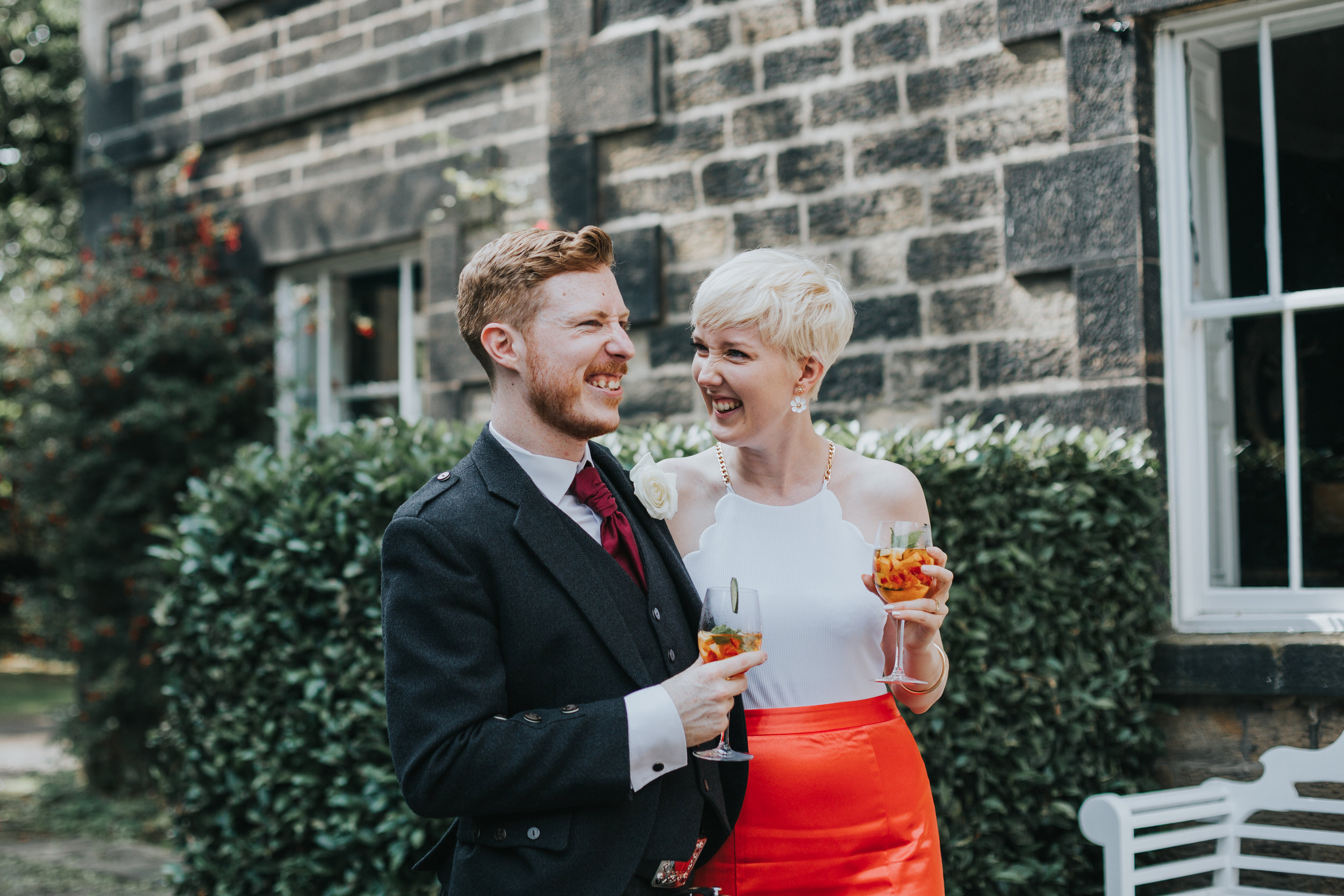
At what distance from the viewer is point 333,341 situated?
714 centimetres

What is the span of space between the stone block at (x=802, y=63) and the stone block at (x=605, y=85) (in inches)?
20.8

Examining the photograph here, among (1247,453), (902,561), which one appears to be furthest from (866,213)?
(902,561)

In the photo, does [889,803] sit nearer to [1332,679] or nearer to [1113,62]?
[1332,679]

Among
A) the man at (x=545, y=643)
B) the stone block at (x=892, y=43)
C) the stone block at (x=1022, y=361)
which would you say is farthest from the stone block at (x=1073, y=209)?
the man at (x=545, y=643)

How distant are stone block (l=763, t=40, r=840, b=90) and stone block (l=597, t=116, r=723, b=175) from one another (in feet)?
0.97

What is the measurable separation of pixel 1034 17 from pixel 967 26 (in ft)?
0.90

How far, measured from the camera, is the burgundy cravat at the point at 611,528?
2137 mm

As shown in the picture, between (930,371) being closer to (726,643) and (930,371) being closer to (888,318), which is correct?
(888,318)

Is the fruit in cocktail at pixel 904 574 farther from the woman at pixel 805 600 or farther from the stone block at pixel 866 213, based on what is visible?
the stone block at pixel 866 213

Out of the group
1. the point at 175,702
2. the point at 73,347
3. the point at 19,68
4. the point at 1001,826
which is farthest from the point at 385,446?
the point at 19,68

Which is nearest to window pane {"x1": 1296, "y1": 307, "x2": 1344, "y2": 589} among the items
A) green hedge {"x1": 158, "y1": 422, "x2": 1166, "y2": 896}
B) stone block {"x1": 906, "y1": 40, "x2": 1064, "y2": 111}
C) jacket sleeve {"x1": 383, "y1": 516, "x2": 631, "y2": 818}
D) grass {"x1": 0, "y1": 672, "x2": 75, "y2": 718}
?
green hedge {"x1": 158, "y1": 422, "x2": 1166, "y2": 896}

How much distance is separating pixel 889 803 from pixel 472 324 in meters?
1.25

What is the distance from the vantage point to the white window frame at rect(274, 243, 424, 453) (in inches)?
267

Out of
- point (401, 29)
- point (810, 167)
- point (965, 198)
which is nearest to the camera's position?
point (965, 198)
